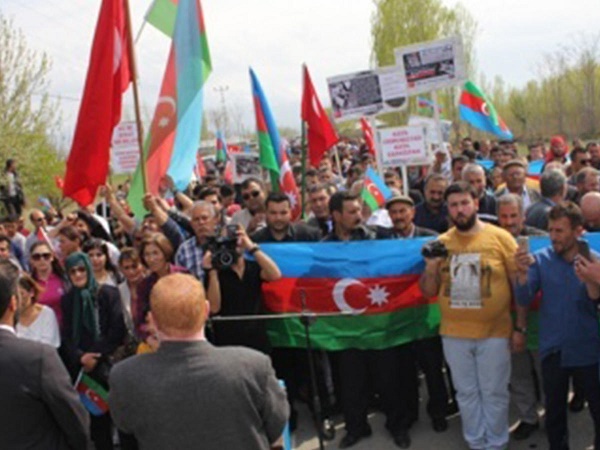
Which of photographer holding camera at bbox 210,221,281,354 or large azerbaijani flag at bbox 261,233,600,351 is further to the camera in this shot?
large azerbaijani flag at bbox 261,233,600,351

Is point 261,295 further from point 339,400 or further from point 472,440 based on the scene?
point 472,440

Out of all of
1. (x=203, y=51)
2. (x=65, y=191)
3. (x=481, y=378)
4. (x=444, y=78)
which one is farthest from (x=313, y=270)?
(x=444, y=78)

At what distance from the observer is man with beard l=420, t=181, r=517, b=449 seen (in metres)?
4.67

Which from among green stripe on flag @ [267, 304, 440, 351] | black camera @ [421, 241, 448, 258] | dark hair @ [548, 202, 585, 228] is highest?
dark hair @ [548, 202, 585, 228]

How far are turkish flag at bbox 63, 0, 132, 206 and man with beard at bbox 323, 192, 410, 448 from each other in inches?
89.6

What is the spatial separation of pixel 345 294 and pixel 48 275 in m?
2.36

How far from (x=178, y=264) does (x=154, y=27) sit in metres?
2.82

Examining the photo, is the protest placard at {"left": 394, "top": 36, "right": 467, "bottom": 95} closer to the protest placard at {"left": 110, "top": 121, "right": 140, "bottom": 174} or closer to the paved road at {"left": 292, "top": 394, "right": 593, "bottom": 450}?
the protest placard at {"left": 110, "top": 121, "right": 140, "bottom": 174}

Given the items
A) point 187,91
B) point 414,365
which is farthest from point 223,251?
point 187,91

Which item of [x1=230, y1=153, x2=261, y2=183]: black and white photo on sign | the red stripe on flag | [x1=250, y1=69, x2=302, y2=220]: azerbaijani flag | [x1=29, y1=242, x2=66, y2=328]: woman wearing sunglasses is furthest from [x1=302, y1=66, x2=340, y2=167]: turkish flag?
[x1=29, y1=242, x2=66, y2=328]: woman wearing sunglasses

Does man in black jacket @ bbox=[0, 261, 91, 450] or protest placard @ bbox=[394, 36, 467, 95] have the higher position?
protest placard @ bbox=[394, 36, 467, 95]

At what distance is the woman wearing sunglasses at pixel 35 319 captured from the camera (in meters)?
4.79

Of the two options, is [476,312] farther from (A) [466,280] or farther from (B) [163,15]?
(B) [163,15]

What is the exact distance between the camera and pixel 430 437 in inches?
209
